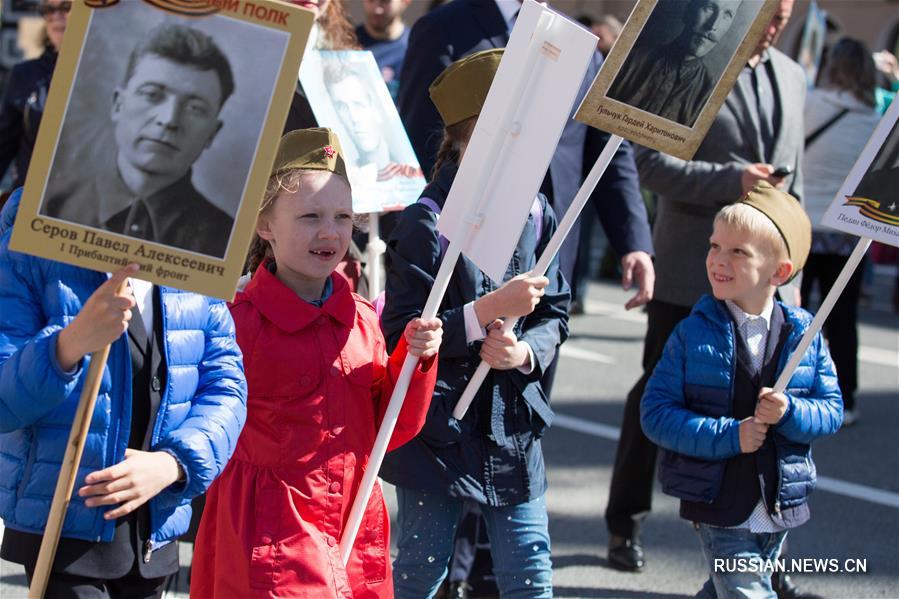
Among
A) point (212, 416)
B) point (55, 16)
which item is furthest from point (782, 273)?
point (55, 16)

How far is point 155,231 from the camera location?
7.64 ft

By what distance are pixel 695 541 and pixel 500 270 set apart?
279cm

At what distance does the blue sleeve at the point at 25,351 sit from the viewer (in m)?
2.38

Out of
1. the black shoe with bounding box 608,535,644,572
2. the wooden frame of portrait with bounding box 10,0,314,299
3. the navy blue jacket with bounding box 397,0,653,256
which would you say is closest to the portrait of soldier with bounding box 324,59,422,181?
the navy blue jacket with bounding box 397,0,653,256

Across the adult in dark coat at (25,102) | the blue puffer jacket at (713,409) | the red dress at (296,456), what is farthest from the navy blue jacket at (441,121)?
the adult in dark coat at (25,102)

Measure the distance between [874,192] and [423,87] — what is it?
166cm

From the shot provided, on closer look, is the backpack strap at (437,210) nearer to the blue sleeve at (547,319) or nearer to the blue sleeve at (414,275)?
the blue sleeve at (414,275)

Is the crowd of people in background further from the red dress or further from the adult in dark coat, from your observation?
the adult in dark coat

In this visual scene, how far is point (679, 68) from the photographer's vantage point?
3252 mm

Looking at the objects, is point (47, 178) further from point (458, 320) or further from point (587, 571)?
point (587, 571)

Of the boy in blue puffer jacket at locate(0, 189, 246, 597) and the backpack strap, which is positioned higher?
the backpack strap

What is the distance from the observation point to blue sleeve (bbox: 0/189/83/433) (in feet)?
7.82

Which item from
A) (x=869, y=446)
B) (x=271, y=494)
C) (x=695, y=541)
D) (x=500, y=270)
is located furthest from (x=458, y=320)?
(x=869, y=446)

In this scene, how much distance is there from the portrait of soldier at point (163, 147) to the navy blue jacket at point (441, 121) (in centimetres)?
211
